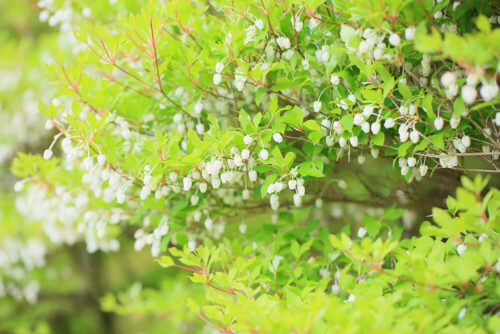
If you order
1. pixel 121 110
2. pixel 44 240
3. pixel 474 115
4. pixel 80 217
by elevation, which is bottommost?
pixel 44 240

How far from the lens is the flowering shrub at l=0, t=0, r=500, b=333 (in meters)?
1.29

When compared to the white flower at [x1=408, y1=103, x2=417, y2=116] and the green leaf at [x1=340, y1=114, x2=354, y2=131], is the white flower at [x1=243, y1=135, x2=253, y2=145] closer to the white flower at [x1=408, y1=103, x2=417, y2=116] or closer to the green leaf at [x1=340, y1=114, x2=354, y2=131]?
the green leaf at [x1=340, y1=114, x2=354, y2=131]

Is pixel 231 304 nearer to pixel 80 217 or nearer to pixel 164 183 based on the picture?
pixel 164 183

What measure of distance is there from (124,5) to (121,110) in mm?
643

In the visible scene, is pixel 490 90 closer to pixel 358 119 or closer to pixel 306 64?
pixel 358 119

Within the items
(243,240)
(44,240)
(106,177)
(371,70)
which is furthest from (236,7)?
(44,240)

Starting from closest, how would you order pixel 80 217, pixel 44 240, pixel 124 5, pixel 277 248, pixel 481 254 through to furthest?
pixel 481 254, pixel 277 248, pixel 124 5, pixel 80 217, pixel 44 240

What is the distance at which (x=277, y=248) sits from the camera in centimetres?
203

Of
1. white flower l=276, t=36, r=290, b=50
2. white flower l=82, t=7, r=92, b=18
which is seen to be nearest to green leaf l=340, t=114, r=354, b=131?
white flower l=276, t=36, r=290, b=50

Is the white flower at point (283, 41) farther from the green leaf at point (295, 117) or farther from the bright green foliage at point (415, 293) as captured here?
the bright green foliage at point (415, 293)

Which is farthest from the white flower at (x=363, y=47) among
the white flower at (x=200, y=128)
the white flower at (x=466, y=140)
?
the white flower at (x=200, y=128)

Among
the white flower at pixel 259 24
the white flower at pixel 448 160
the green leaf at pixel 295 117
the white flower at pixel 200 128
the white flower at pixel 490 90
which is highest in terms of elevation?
the white flower at pixel 259 24

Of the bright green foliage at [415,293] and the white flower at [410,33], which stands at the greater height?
the white flower at [410,33]

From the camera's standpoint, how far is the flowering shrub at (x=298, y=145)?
1288 millimetres
